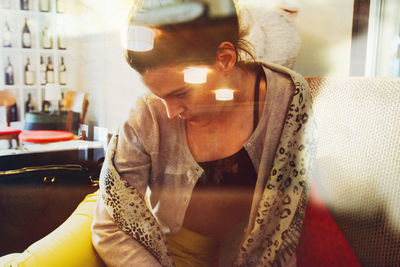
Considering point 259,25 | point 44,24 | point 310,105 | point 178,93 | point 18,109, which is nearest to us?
point 178,93

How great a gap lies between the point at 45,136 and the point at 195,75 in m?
0.63

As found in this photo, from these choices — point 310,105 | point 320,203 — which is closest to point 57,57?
point 310,105

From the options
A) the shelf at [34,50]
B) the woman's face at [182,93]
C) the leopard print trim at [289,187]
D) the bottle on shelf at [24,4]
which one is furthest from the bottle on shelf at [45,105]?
the leopard print trim at [289,187]

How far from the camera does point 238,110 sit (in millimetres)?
606

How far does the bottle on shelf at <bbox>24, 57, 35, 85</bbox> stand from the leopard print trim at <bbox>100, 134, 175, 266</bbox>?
0.44 m

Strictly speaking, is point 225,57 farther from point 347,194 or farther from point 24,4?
point 24,4

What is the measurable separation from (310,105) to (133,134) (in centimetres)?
39

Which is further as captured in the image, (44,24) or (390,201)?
(44,24)

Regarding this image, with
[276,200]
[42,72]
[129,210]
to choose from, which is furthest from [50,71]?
[276,200]

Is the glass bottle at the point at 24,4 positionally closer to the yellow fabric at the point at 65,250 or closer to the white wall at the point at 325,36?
the yellow fabric at the point at 65,250

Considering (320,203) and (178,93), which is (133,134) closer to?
(178,93)

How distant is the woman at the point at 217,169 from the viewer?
1.82ft

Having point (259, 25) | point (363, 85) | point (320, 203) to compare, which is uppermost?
point (259, 25)

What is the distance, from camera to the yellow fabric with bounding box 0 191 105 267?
18.5 inches
